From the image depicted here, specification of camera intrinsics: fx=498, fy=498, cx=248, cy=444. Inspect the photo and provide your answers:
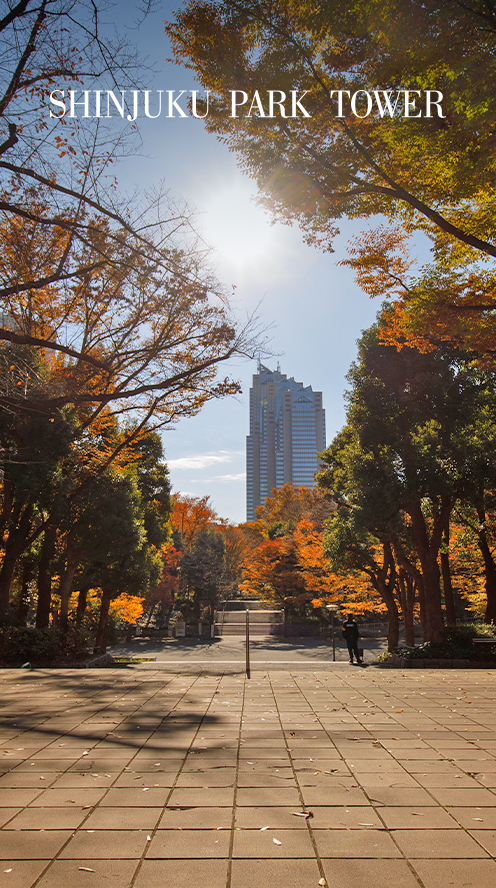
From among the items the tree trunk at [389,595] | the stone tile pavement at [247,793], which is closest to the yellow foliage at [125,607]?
the tree trunk at [389,595]

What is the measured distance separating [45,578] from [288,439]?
12188 centimetres

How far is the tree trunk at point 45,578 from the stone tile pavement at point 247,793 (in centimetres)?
806

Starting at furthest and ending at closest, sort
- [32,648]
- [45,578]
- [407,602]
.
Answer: [407,602] → [45,578] → [32,648]

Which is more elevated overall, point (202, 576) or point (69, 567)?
point (69, 567)

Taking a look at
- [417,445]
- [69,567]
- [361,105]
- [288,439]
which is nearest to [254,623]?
[69,567]

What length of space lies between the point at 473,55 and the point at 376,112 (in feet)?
4.57

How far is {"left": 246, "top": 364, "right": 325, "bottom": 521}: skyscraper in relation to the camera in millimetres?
134250

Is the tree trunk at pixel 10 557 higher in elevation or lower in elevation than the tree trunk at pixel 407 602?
higher

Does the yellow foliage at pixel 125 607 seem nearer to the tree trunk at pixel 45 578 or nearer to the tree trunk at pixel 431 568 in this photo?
the tree trunk at pixel 45 578

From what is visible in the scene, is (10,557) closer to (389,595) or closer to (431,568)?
(431,568)

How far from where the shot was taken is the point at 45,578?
1385 cm

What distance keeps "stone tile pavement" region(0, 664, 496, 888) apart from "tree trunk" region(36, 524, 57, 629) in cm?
806

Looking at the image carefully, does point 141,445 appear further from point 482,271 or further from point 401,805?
point 401,805

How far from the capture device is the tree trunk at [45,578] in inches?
534
